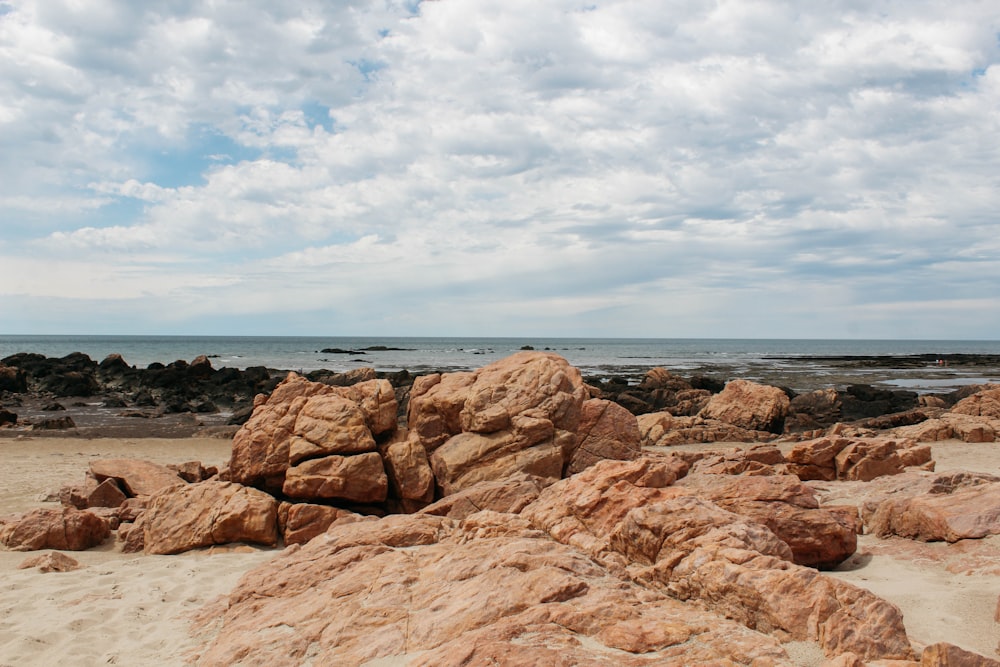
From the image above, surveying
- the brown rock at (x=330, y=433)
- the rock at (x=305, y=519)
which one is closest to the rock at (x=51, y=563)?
the rock at (x=305, y=519)

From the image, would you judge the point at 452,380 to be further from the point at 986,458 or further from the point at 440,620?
the point at 986,458

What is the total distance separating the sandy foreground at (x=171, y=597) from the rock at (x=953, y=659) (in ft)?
1.65

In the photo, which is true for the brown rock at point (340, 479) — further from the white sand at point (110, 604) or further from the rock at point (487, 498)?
the rock at point (487, 498)

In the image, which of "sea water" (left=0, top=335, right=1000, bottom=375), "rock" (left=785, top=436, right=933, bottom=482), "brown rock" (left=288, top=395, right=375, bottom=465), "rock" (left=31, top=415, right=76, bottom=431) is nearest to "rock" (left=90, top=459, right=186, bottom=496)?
"brown rock" (left=288, top=395, right=375, bottom=465)

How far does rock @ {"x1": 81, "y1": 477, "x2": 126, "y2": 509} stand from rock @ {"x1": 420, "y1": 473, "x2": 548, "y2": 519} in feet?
18.5

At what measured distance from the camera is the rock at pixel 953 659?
9.89 ft

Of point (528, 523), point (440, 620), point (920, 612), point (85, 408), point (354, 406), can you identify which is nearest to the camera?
point (440, 620)

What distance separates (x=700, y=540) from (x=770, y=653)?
1150 millimetres

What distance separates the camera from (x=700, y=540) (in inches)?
176

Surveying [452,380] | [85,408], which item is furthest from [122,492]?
[85,408]

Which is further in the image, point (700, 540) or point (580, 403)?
point (580, 403)

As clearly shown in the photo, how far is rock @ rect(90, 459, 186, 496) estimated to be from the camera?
11.1 meters

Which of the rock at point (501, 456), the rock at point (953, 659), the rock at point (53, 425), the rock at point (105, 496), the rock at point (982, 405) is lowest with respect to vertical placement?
the rock at point (53, 425)

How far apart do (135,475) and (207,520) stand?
3.84 meters
